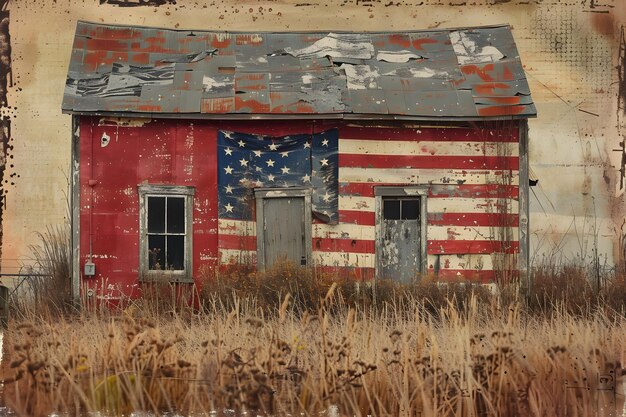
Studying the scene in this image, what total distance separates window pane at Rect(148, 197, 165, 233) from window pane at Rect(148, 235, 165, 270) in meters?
0.12

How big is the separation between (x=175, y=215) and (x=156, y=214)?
11.5 inches

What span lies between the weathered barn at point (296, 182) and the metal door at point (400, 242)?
2 cm

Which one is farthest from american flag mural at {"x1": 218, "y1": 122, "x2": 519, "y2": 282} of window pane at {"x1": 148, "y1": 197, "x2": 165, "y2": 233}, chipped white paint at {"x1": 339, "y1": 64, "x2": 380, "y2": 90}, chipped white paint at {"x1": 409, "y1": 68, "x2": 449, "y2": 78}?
chipped white paint at {"x1": 409, "y1": 68, "x2": 449, "y2": 78}

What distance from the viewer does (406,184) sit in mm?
14922

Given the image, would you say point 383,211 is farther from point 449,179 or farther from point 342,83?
point 342,83

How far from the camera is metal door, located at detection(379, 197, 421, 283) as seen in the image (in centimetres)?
1489

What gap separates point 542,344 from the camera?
27.0 ft

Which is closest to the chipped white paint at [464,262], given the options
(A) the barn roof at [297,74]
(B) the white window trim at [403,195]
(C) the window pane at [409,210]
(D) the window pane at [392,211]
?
(B) the white window trim at [403,195]

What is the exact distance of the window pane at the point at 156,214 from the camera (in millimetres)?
14852

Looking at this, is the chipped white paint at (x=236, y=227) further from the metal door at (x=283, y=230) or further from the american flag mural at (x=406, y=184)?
the metal door at (x=283, y=230)

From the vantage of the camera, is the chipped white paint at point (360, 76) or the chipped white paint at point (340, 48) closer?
the chipped white paint at point (360, 76)

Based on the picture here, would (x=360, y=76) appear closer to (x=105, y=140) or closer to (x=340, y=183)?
(x=340, y=183)

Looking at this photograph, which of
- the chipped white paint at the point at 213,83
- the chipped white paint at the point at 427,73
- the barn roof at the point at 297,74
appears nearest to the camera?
the barn roof at the point at 297,74

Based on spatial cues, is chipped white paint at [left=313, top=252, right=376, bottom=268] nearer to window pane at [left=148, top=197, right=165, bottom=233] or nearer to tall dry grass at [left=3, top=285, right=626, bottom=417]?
window pane at [left=148, top=197, right=165, bottom=233]
